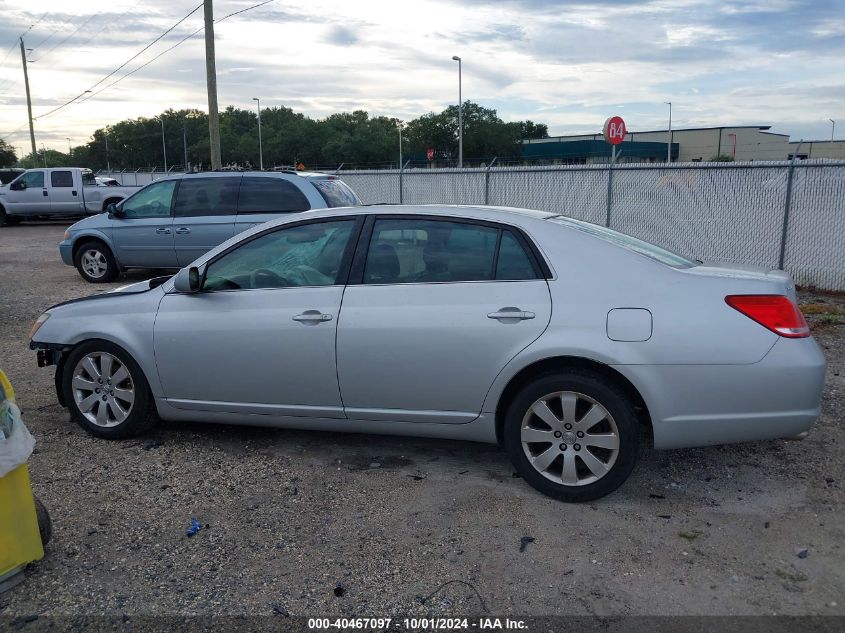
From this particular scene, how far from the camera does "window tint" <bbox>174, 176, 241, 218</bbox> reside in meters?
10.7

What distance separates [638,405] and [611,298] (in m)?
0.61

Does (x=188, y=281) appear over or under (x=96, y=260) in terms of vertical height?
over

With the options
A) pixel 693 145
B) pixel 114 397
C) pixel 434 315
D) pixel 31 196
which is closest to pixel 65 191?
pixel 31 196

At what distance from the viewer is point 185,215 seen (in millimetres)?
11094

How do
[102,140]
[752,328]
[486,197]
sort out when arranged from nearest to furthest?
1. [752,328]
2. [486,197]
3. [102,140]

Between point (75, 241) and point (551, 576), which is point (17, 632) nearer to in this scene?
point (551, 576)

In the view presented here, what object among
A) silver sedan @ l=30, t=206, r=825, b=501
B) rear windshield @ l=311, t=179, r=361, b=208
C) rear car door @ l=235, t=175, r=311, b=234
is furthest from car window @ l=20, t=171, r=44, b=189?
silver sedan @ l=30, t=206, r=825, b=501

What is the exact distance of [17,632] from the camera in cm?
296

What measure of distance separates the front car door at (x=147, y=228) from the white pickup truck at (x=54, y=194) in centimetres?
1327

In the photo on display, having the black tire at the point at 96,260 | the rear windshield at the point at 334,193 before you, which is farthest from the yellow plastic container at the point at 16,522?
the black tire at the point at 96,260

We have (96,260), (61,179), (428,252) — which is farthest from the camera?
(61,179)

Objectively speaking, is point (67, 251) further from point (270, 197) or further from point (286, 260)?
point (286, 260)

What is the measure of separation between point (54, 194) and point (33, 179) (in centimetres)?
94

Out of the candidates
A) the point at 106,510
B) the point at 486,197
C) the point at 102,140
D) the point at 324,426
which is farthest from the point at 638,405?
the point at 102,140
